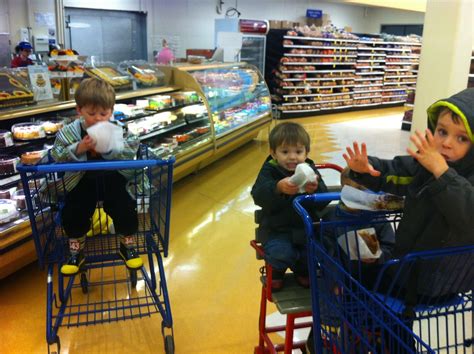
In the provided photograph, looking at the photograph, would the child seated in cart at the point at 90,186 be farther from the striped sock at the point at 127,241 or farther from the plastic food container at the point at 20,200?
the plastic food container at the point at 20,200

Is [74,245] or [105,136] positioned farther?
[74,245]

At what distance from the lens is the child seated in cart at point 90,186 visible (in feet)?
7.28

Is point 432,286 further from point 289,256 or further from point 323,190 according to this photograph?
point 323,190

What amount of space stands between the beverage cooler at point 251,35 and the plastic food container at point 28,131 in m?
7.39

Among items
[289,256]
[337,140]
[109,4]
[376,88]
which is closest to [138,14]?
[109,4]

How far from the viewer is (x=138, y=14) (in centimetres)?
1023

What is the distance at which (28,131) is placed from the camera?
10.5 feet

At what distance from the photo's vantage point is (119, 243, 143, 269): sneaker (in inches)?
91.7

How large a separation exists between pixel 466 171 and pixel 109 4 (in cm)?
955

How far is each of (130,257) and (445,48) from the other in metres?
4.21

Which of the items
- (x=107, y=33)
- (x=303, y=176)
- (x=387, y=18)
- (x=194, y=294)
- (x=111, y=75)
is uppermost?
(x=387, y=18)

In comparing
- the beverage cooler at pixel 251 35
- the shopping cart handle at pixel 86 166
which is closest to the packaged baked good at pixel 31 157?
the shopping cart handle at pixel 86 166

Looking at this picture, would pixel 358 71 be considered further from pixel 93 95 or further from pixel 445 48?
pixel 93 95

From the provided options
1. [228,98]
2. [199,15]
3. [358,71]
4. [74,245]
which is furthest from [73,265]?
[358,71]
